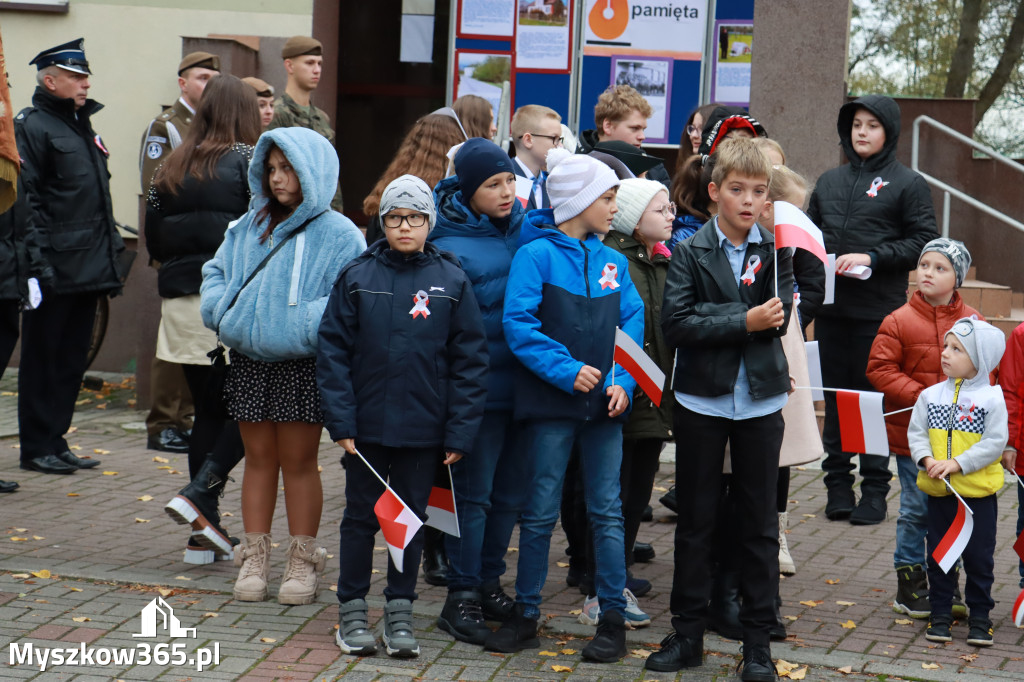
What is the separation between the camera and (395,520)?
4914 mm

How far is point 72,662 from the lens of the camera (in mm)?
4719

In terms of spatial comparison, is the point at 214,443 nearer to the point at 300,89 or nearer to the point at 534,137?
the point at 534,137

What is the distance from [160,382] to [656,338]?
164 inches

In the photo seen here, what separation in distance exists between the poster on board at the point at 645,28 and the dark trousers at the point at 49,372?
532 centimetres

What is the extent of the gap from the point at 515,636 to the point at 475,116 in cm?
269

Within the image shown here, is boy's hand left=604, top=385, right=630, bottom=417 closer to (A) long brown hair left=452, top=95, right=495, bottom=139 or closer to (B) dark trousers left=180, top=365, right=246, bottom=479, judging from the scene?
(B) dark trousers left=180, top=365, right=246, bottom=479

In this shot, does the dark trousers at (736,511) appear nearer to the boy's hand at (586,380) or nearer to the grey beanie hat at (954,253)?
the boy's hand at (586,380)

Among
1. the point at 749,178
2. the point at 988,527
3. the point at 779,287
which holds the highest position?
the point at 749,178

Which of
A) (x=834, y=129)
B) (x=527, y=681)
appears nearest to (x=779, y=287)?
(x=527, y=681)

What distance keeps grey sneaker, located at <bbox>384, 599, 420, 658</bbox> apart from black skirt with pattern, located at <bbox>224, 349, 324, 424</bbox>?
0.88m

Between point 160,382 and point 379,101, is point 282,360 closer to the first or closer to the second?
point 160,382

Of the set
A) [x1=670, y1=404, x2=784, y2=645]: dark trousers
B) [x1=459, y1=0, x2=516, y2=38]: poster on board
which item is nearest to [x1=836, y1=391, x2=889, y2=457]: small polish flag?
[x1=670, y1=404, x2=784, y2=645]: dark trousers

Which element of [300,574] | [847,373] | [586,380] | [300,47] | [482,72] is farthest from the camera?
[482,72]

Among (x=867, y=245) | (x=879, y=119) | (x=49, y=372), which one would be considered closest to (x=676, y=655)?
(x=867, y=245)
